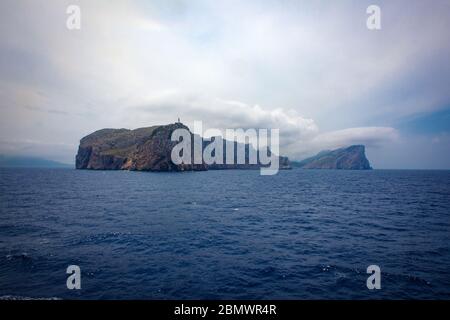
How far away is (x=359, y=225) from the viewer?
37.6m

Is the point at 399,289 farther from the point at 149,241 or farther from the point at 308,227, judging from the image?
the point at 149,241

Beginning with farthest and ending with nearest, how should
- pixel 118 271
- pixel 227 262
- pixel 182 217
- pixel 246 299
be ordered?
pixel 182 217, pixel 227 262, pixel 118 271, pixel 246 299

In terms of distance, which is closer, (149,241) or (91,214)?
(149,241)

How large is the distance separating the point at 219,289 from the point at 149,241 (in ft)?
45.8

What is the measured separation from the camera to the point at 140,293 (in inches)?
672

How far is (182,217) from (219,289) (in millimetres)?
24758
